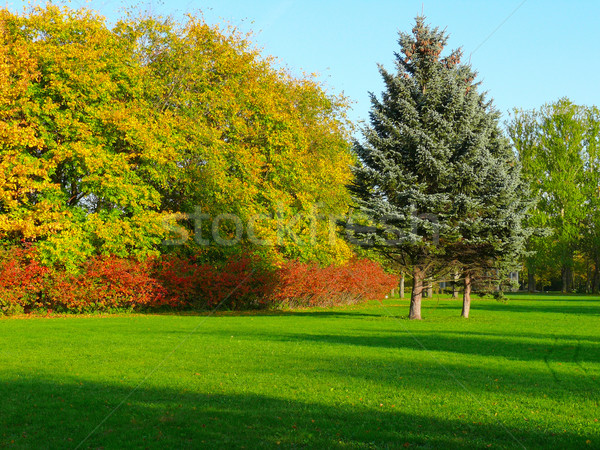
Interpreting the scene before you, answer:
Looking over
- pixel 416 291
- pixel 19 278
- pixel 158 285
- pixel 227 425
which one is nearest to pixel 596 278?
pixel 416 291

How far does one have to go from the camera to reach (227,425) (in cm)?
733

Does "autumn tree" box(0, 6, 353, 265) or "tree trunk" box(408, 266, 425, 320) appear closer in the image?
"tree trunk" box(408, 266, 425, 320)

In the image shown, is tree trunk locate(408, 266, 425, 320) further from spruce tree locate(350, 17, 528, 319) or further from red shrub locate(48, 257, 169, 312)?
→ red shrub locate(48, 257, 169, 312)

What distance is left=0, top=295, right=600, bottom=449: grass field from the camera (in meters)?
6.94

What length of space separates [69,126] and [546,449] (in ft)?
84.3

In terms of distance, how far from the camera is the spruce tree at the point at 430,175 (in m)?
23.7

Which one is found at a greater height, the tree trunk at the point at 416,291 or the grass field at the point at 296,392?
the tree trunk at the point at 416,291

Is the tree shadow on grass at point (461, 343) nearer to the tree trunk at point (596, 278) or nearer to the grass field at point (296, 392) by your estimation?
the grass field at point (296, 392)

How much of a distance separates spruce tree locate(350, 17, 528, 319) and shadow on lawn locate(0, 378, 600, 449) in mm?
15678

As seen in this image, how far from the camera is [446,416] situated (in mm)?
7883

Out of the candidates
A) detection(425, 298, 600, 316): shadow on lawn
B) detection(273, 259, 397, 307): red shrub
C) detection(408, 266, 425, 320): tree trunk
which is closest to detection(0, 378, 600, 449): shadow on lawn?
detection(408, 266, 425, 320): tree trunk

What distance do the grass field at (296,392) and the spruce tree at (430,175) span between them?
7.29m

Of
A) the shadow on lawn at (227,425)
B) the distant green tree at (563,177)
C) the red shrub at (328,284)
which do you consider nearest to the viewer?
the shadow on lawn at (227,425)

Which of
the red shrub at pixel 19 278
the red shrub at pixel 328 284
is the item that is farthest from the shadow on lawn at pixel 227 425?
the red shrub at pixel 328 284
